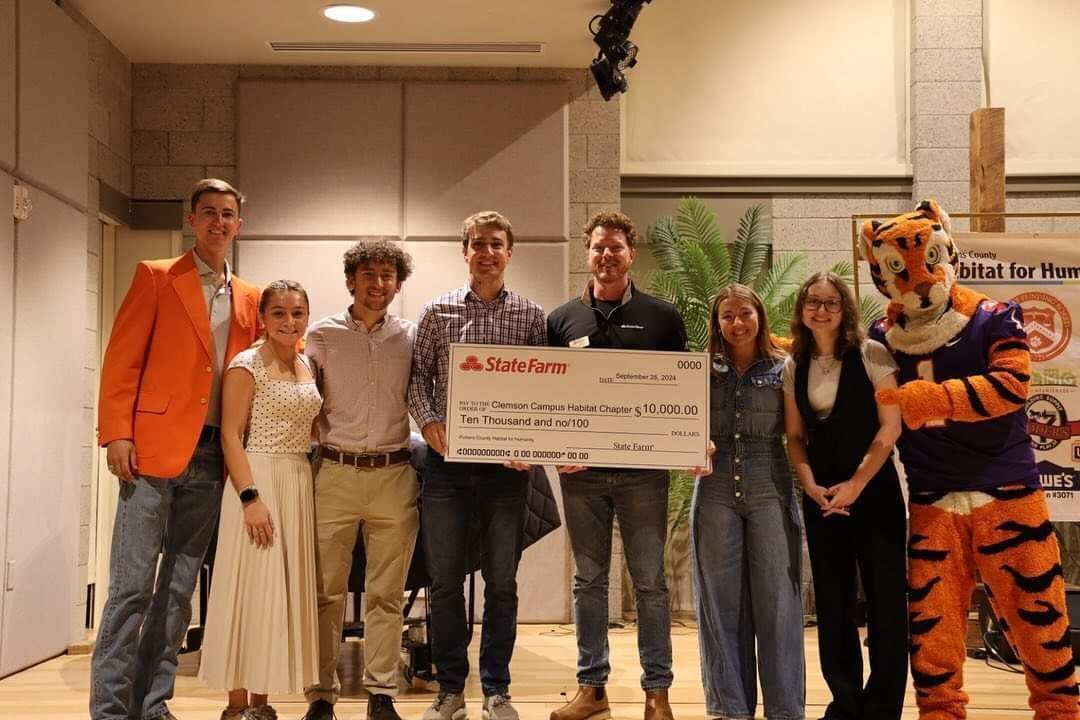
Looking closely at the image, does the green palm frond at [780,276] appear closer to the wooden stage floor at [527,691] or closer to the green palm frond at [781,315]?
the green palm frond at [781,315]

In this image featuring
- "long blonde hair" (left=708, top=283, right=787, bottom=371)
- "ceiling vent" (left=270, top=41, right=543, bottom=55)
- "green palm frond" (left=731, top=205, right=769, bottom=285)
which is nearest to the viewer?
"long blonde hair" (left=708, top=283, right=787, bottom=371)

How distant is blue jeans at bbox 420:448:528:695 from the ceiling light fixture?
8.85 feet

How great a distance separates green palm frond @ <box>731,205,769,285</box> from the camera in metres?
6.35

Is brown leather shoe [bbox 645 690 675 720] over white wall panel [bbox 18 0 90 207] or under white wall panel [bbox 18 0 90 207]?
under

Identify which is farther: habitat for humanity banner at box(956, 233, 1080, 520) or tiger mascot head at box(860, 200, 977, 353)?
habitat for humanity banner at box(956, 233, 1080, 520)

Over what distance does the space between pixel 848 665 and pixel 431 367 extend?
1695 mm

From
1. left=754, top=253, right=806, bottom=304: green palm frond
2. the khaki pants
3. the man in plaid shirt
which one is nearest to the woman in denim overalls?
the man in plaid shirt

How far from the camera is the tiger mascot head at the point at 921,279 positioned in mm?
3303

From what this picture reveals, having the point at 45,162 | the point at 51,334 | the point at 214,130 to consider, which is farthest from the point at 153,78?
the point at 51,334

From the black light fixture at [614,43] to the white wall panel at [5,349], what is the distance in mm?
2884

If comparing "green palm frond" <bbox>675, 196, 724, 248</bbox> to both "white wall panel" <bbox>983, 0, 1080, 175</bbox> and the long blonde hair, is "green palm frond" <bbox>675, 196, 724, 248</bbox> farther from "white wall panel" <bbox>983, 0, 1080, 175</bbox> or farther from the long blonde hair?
the long blonde hair

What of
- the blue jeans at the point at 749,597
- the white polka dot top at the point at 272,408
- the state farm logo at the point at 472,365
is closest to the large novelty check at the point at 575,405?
the state farm logo at the point at 472,365

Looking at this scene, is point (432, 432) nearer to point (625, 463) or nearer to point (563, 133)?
point (625, 463)

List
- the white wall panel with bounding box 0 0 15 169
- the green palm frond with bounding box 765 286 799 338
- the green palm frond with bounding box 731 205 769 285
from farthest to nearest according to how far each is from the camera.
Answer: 1. the green palm frond with bounding box 731 205 769 285
2. the green palm frond with bounding box 765 286 799 338
3. the white wall panel with bounding box 0 0 15 169
